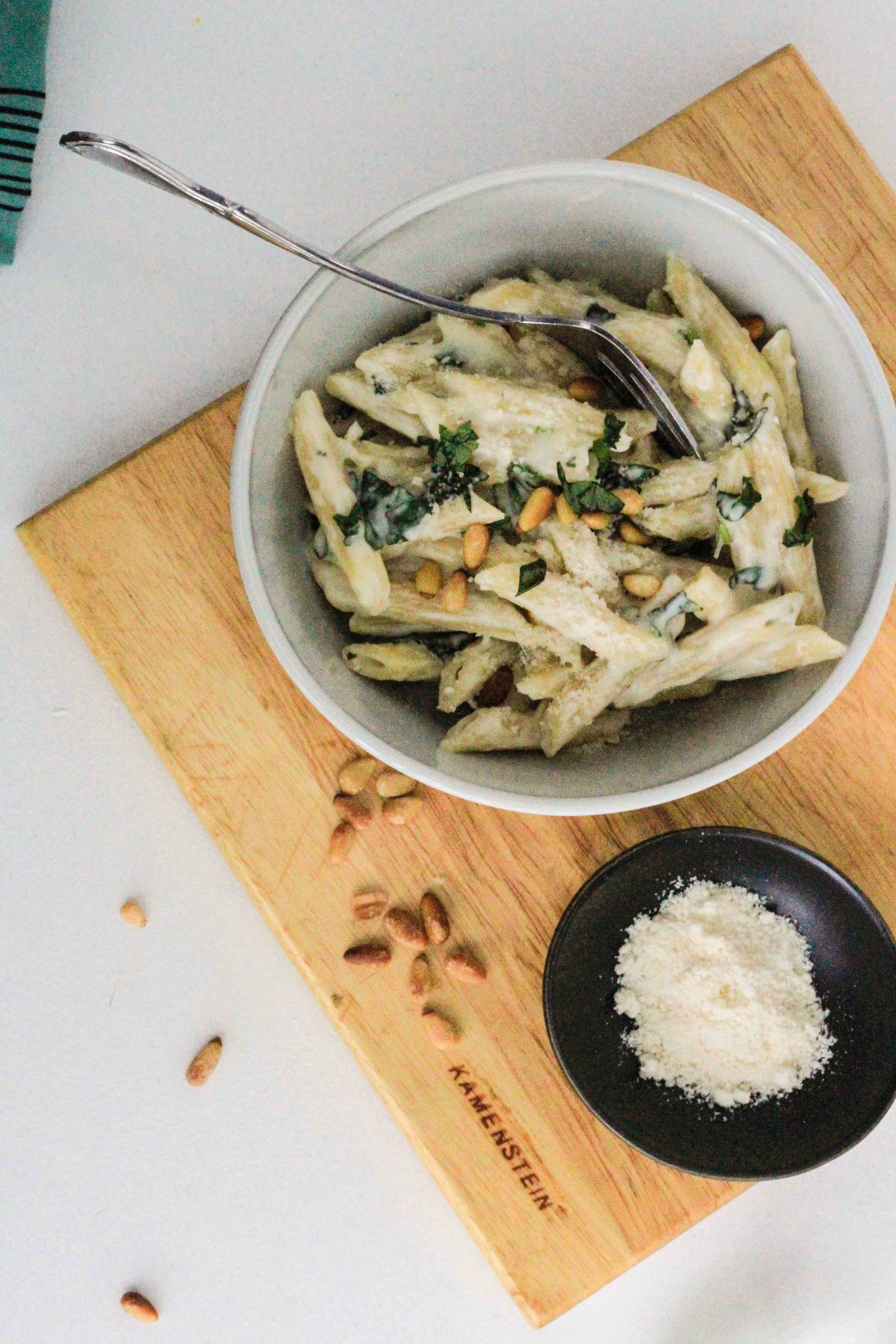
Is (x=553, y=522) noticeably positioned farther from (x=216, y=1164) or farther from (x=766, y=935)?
(x=216, y=1164)

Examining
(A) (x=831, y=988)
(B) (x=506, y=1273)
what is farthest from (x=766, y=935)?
(B) (x=506, y=1273)

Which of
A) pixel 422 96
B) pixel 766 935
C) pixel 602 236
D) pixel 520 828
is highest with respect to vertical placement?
pixel 422 96

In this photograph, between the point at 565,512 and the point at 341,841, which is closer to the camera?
the point at 565,512

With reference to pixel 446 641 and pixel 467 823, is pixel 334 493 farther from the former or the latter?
pixel 467 823

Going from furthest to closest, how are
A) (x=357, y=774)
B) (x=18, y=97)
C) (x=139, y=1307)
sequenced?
(x=139, y=1307), (x=18, y=97), (x=357, y=774)

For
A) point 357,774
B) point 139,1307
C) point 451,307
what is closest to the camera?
point 451,307

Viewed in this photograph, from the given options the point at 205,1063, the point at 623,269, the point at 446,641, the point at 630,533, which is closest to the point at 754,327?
the point at 623,269

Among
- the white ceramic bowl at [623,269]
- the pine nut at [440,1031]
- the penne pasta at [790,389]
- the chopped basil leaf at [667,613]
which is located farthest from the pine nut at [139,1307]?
the penne pasta at [790,389]

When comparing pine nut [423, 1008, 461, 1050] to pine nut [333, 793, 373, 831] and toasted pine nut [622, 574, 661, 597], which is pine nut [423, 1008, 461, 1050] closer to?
pine nut [333, 793, 373, 831]
